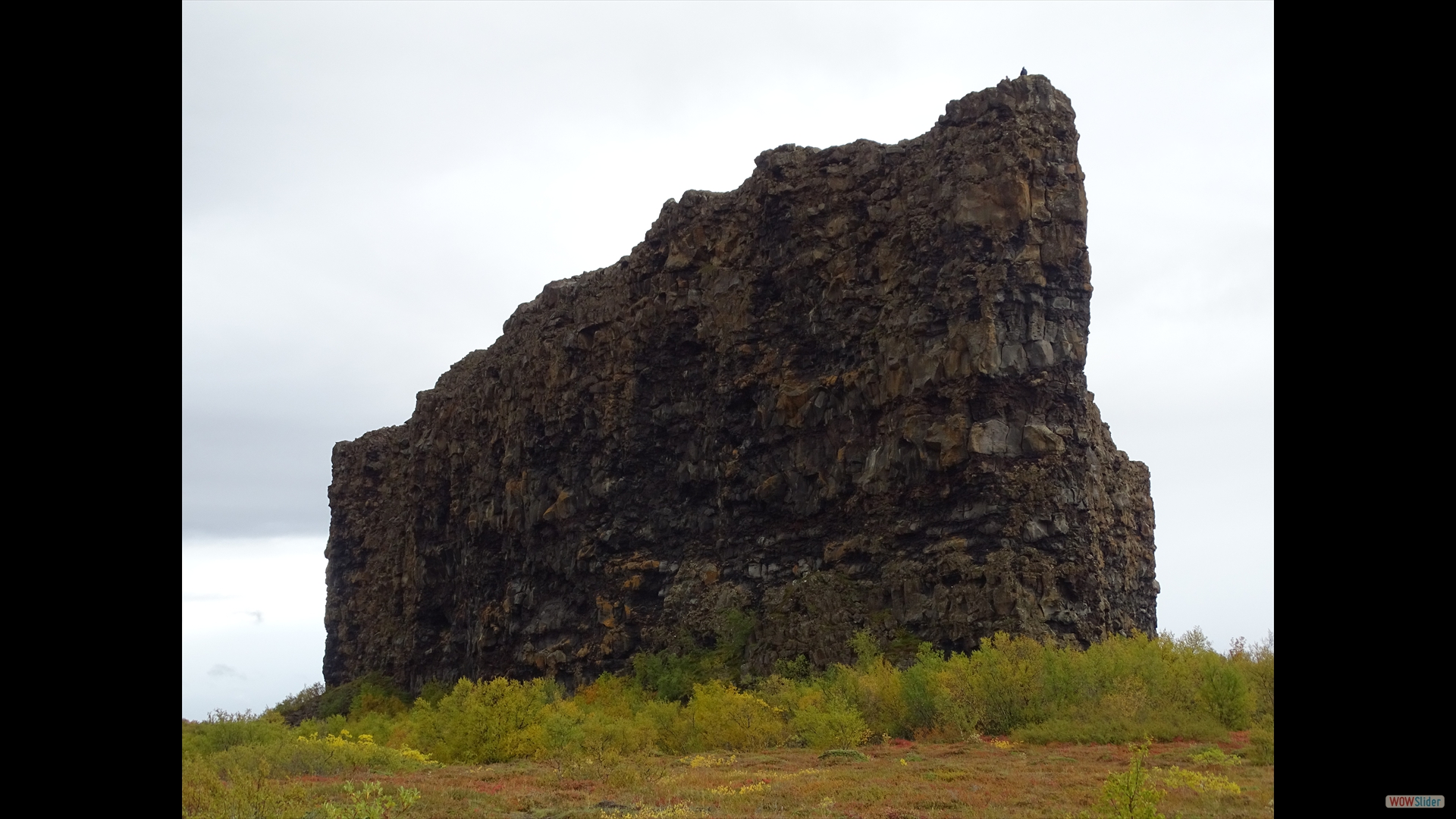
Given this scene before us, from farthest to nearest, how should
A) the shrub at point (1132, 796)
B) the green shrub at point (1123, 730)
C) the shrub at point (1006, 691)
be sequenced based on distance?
the shrub at point (1006, 691)
the green shrub at point (1123, 730)
the shrub at point (1132, 796)

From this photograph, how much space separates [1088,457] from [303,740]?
35935mm

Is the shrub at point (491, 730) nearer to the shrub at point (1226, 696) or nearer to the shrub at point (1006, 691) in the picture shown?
the shrub at point (1006, 691)

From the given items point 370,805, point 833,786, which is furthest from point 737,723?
point 370,805

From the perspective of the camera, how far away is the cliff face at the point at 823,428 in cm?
4866

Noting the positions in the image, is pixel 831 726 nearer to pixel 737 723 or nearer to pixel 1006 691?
pixel 737 723

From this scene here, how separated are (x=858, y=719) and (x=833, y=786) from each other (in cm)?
1219

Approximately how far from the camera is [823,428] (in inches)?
2267
